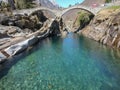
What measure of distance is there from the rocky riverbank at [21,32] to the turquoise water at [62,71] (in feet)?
9.05

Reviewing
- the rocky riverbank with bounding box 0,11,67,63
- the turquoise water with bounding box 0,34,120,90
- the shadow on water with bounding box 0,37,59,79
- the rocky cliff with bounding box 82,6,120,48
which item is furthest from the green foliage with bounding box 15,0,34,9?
the turquoise water with bounding box 0,34,120,90

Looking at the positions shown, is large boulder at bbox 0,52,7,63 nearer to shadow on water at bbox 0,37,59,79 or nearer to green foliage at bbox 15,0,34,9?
shadow on water at bbox 0,37,59,79

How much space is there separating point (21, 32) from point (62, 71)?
1530 inches

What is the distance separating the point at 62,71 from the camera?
36750mm

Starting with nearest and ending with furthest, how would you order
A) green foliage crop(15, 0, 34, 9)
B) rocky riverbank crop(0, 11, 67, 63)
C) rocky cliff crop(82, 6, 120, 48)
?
rocky riverbank crop(0, 11, 67, 63)
rocky cliff crop(82, 6, 120, 48)
green foliage crop(15, 0, 34, 9)

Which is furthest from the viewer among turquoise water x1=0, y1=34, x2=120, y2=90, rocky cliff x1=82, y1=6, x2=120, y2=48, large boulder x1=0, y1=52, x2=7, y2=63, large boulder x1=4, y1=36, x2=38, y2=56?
rocky cliff x1=82, y1=6, x2=120, y2=48

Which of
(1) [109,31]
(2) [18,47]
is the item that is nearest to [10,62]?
(2) [18,47]

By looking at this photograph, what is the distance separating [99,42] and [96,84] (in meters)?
39.0

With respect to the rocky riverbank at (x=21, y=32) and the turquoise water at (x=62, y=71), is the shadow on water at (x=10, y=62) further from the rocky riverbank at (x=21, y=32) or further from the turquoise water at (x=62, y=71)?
the rocky riverbank at (x=21, y=32)

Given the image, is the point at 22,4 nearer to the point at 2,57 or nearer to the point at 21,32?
the point at 21,32

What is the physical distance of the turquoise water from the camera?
30.1 metres

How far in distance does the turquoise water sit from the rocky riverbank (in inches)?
109

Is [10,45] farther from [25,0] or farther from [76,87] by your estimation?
[25,0]

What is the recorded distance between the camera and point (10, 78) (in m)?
33.6
